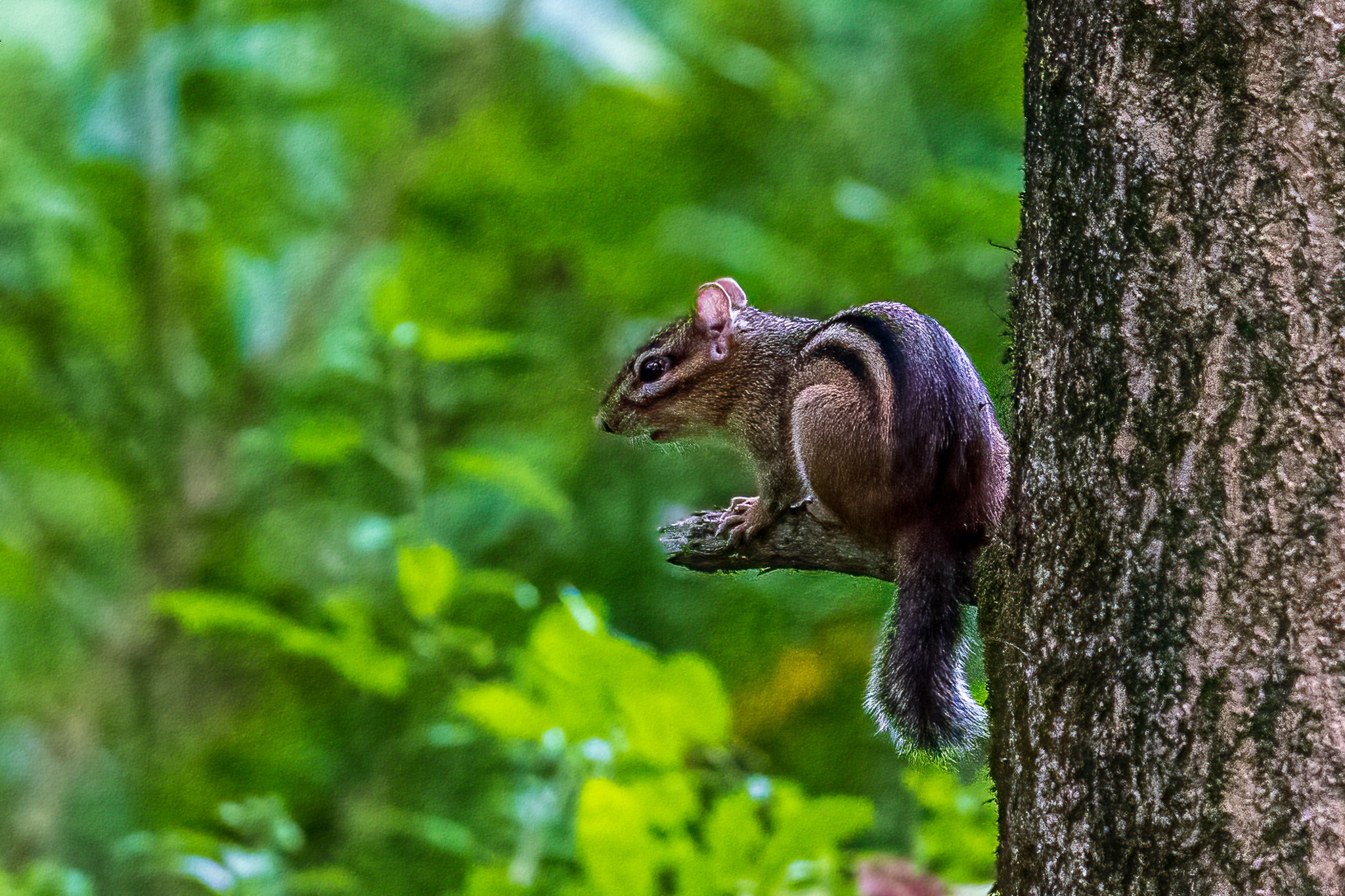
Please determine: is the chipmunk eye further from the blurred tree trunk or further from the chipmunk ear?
the blurred tree trunk

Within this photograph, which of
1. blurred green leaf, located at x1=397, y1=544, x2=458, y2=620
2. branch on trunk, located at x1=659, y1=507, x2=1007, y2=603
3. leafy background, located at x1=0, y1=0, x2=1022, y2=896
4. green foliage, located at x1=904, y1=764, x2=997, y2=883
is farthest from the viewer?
leafy background, located at x1=0, y1=0, x2=1022, y2=896

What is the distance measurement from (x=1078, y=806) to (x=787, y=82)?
2.17 metres

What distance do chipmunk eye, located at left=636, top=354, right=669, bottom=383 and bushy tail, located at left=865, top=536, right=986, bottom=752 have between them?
688mm

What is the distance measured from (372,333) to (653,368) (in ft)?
3.15

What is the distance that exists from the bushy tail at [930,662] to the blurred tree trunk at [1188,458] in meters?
0.22

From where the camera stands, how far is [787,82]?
2658 millimetres

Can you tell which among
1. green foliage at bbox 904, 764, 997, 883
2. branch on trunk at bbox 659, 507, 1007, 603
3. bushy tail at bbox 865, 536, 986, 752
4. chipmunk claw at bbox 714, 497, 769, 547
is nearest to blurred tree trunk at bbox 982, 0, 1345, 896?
bushy tail at bbox 865, 536, 986, 752

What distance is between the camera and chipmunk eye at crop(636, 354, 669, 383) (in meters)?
1.70

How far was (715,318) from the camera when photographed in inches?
65.0

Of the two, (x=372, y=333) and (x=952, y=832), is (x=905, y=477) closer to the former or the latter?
(x=952, y=832)

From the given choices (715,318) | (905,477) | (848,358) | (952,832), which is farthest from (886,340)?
(952,832)

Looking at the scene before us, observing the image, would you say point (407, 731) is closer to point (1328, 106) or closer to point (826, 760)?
point (826, 760)

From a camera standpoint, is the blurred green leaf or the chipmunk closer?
the chipmunk

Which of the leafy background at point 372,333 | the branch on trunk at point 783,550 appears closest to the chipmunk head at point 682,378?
the branch on trunk at point 783,550
